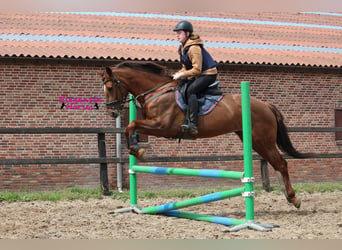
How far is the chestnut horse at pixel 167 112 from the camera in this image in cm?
640

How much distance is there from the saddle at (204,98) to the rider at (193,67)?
9 centimetres

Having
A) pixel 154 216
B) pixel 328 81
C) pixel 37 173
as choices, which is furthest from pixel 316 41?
pixel 154 216

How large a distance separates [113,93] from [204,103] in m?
1.23

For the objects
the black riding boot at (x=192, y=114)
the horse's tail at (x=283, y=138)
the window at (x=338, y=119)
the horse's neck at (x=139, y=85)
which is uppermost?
the horse's neck at (x=139, y=85)

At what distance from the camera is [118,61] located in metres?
11.6

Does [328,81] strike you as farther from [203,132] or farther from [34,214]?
[34,214]

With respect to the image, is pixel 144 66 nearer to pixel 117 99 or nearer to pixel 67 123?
pixel 117 99

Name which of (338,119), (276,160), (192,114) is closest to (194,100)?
(192,114)

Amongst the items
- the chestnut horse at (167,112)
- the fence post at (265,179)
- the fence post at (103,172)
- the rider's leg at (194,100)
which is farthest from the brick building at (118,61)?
the rider's leg at (194,100)

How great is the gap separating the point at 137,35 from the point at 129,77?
6.60 metres

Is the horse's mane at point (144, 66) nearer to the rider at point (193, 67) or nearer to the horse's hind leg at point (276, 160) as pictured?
the rider at point (193, 67)

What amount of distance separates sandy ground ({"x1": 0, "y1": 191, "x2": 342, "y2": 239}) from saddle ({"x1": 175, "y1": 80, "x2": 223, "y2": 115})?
1.48m

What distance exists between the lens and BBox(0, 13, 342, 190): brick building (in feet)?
36.4

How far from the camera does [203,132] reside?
6461mm
